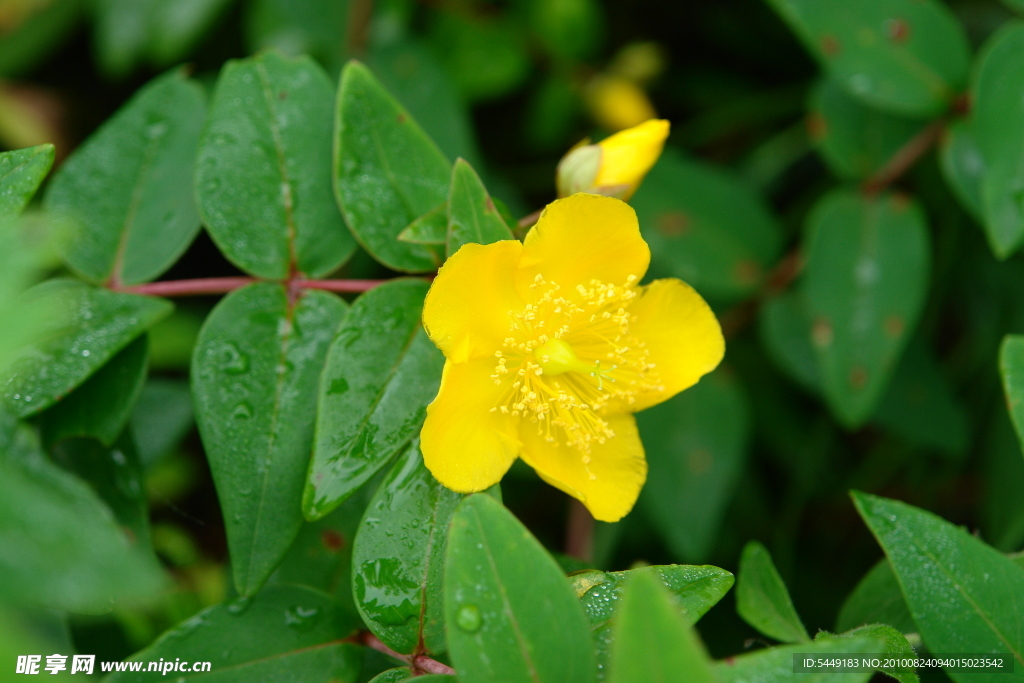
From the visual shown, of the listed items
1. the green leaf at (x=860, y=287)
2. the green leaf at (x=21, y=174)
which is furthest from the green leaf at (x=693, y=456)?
the green leaf at (x=21, y=174)

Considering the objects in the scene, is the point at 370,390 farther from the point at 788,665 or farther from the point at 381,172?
the point at 788,665

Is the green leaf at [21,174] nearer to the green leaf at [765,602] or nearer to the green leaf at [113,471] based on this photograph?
the green leaf at [113,471]

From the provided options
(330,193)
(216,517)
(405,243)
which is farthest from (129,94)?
(405,243)

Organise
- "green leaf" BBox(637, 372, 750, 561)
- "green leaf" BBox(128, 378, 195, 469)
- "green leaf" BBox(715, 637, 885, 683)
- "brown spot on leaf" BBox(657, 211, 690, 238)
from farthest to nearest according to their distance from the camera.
→ "brown spot on leaf" BBox(657, 211, 690, 238), "green leaf" BBox(637, 372, 750, 561), "green leaf" BBox(128, 378, 195, 469), "green leaf" BBox(715, 637, 885, 683)

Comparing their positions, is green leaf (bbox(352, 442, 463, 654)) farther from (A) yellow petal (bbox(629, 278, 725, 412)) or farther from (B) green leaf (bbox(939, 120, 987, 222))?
(B) green leaf (bbox(939, 120, 987, 222))

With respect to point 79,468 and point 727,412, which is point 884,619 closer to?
point 727,412

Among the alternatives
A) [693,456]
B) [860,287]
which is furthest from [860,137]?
[693,456]

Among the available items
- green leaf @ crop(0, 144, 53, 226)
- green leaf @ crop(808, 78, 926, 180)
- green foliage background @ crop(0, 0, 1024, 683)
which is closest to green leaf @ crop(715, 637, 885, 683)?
green foliage background @ crop(0, 0, 1024, 683)
